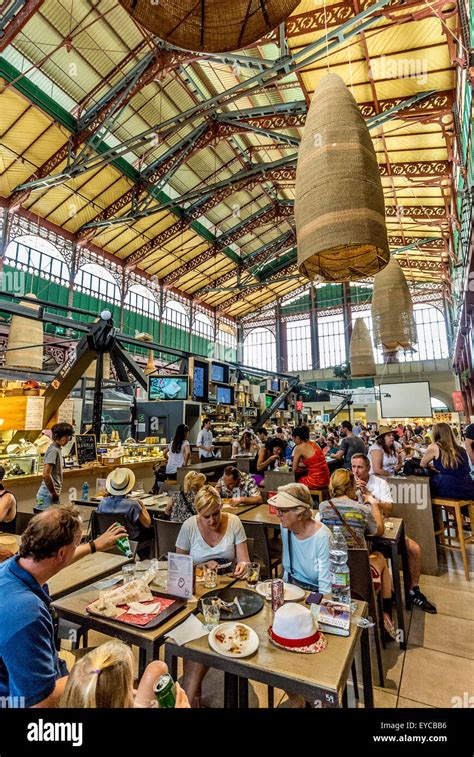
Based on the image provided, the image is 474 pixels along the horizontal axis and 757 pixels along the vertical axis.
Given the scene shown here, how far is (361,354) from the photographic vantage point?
14.6 feet

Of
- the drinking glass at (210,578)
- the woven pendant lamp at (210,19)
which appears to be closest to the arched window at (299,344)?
the drinking glass at (210,578)

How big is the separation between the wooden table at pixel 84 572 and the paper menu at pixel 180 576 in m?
0.57

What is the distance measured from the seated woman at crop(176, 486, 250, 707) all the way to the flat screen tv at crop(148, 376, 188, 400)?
6.19m

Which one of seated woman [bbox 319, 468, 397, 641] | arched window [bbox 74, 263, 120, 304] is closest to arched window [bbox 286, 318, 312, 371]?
arched window [bbox 74, 263, 120, 304]

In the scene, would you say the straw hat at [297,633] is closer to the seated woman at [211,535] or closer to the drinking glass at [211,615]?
the drinking glass at [211,615]

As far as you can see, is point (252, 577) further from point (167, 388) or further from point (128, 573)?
point (167, 388)

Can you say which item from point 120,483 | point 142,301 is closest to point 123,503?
point 120,483

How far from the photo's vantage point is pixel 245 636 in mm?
1397

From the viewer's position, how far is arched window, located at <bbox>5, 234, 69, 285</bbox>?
12078 mm

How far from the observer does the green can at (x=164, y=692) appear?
91cm

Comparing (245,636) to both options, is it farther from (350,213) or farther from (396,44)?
(396,44)

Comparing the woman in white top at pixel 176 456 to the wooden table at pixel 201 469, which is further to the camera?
the woman in white top at pixel 176 456

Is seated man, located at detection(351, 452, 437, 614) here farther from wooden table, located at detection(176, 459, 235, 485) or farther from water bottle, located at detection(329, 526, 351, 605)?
wooden table, located at detection(176, 459, 235, 485)
